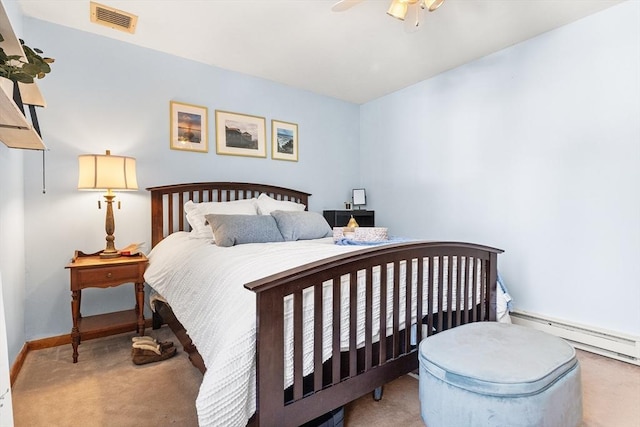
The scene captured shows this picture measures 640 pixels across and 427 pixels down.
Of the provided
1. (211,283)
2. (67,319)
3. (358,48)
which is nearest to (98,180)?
(67,319)

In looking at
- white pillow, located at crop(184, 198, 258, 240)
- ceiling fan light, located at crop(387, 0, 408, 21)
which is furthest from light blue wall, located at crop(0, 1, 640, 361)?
ceiling fan light, located at crop(387, 0, 408, 21)

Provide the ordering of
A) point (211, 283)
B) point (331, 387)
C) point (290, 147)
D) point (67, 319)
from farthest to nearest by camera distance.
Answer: point (290, 147) → point (67, 319) → point (211, 283) → point (331, 387)

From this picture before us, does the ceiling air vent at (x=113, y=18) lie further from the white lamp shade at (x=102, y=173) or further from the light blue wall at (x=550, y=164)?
the light blue wall at (x=550, y=164)

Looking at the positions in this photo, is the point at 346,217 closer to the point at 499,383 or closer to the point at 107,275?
the point at 107,275

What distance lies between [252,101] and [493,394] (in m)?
3.31

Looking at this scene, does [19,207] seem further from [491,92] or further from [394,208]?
[491,92]

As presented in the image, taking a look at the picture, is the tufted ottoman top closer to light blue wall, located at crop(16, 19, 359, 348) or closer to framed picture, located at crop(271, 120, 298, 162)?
light blue wall, located at crop(16, 19, 359, 348)

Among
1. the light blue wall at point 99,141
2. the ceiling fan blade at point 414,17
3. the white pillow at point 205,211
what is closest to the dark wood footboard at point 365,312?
the ceiling fan blade at point 414,17

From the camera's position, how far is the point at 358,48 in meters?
2.93

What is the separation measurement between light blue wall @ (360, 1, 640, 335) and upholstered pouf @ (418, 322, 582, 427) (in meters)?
1.40

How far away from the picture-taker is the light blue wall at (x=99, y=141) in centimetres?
251

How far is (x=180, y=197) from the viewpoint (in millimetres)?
3055

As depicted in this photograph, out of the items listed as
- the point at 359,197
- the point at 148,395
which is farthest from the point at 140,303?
the point at 359,197

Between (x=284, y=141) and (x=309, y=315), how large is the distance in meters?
2.76
